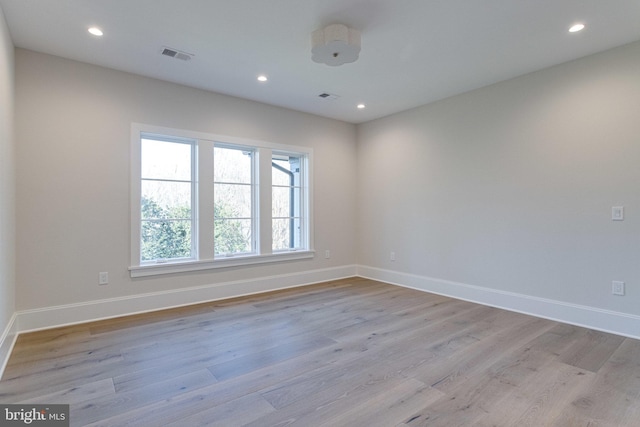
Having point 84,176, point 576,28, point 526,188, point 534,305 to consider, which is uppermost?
point 576,28

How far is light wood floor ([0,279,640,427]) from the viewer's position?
1.87m

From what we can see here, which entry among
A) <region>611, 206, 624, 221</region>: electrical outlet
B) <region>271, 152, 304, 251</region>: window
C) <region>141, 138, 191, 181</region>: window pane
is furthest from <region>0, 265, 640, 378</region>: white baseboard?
<region>141, 138, 191, 181</region>: window pane

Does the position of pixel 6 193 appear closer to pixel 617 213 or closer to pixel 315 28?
pixel 315 28

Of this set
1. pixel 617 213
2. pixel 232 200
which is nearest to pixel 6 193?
pixel 232 200

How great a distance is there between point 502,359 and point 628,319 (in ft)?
5.09

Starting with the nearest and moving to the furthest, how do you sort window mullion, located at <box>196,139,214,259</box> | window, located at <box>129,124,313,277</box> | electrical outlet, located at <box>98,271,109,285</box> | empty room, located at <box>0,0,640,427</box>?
empty room, located at <box>0,0,640,427</box>, electrical outlet, located at <box>98,271,109,285</box>, window, located at <box>129,124,313,277</box>, window mullion, located at <box>196,139,214,259</box>

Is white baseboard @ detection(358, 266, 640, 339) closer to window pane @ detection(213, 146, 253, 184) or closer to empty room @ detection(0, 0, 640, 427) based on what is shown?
empty room @ detection(0, 0, 640, 427)

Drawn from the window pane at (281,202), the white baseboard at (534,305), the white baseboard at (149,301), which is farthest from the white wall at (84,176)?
the white baseboard at (534,305)

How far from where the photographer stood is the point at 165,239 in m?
3.99

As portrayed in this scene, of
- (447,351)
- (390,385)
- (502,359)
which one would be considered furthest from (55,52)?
(502,359)

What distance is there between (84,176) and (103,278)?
1126mm

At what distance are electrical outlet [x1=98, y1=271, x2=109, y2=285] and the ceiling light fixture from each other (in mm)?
3178

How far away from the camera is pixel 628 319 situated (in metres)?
3.02

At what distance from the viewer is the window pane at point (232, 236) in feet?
14.4
